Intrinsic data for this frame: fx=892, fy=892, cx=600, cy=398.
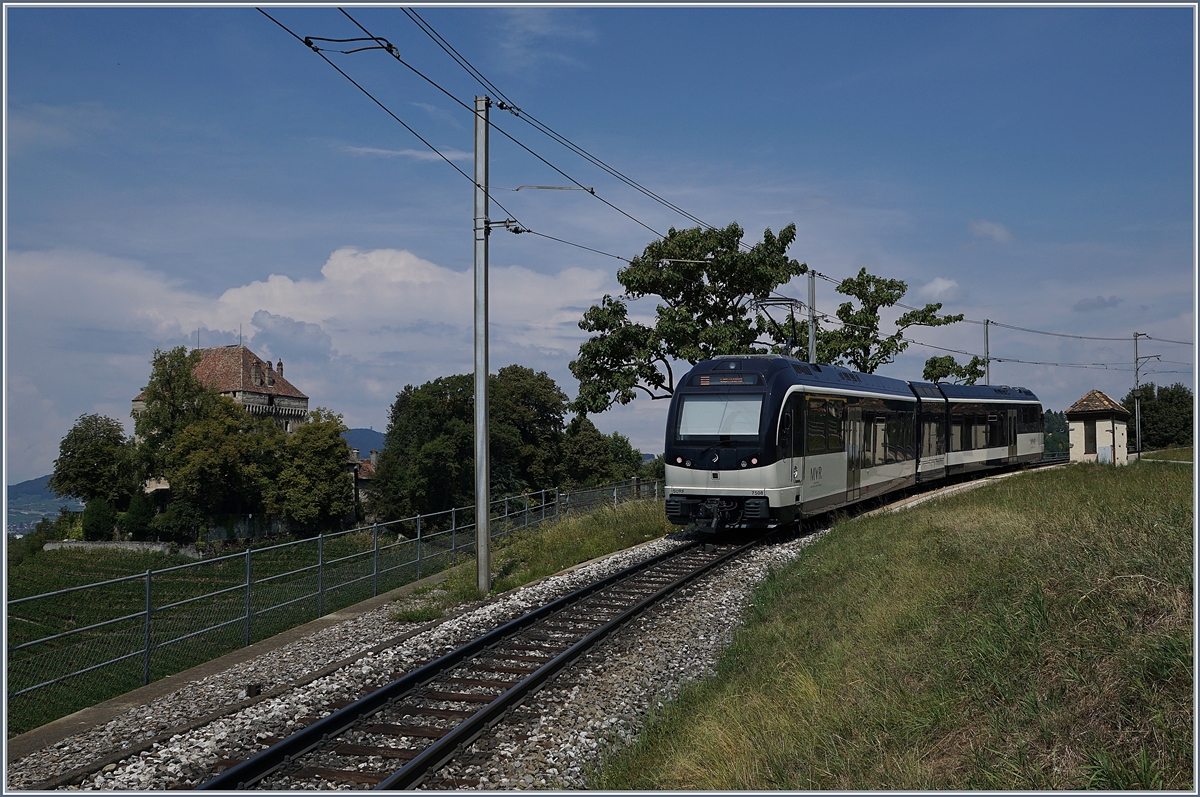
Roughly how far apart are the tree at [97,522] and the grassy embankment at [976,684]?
8602cm

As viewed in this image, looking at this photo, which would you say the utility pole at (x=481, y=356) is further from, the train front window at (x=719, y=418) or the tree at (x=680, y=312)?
the tree at (x=680, y=312)

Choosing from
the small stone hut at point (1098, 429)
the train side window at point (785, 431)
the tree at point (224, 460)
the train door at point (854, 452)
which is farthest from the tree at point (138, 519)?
the train side window at point (785, 431)

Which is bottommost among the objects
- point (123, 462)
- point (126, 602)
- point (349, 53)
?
point (126, 602)

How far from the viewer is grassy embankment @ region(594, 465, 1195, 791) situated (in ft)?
17.1

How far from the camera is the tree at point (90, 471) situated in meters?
84.1

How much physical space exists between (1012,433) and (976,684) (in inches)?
1235

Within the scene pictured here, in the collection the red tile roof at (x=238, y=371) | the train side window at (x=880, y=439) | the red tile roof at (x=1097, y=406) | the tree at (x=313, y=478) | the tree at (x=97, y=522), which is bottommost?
the tree at (x=97, y=522)

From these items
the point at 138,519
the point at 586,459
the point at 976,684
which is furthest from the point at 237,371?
the point at 976,684

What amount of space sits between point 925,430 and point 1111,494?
36.9 ft

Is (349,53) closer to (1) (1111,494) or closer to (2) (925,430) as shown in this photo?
(1) (1111,494)

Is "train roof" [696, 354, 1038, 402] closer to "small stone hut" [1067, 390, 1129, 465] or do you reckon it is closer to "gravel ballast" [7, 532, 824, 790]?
"gravel ballast" [7, 532, 824, 790]

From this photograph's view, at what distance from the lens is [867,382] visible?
21641mm

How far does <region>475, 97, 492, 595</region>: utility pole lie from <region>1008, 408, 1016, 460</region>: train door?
2625cm

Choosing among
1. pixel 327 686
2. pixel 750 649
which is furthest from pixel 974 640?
pixel 327 686
